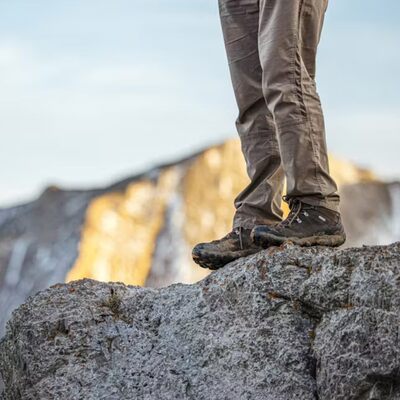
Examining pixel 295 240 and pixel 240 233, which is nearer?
pixel 295 240

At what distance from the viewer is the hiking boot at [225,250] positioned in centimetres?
623

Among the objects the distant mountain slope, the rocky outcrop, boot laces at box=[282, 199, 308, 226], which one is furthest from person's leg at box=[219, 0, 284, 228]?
the distant mountain slope

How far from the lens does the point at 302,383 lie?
17.7 feet

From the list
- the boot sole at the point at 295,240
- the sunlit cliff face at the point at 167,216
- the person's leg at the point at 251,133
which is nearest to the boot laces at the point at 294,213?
the boot sole at the point at 295,240

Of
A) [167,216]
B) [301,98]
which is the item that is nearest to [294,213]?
[301,98]

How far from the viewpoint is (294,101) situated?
5.98 meters

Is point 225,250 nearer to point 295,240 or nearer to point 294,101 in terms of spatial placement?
point 295,240

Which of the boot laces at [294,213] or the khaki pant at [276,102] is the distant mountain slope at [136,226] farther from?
the boot laces at [294,213]

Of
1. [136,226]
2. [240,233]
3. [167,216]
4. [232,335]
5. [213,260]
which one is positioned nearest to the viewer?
[232,335]

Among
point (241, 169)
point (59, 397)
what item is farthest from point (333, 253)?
point (241, 169)

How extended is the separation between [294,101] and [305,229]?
0.73m

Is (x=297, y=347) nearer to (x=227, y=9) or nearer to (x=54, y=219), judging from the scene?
(x=227, y=9)

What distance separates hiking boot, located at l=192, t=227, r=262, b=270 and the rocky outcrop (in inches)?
7.8

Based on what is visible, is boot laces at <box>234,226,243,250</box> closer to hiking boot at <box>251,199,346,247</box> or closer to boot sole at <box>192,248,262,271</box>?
boot sole at <box>192,248,262,271</box>
